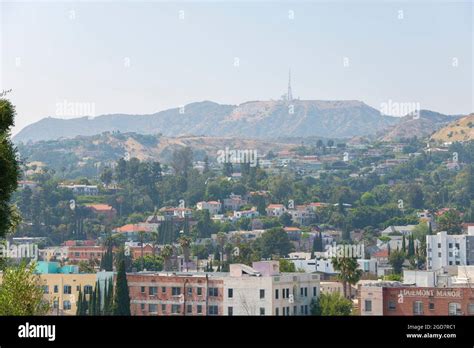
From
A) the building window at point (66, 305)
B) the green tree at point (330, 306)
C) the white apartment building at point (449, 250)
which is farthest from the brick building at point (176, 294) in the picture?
the white apartment building at point (449, 250)

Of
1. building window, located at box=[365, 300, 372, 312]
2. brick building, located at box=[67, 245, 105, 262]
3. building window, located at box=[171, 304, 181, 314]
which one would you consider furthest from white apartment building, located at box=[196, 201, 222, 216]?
building window, located at box=[365, 300, 372, 312]

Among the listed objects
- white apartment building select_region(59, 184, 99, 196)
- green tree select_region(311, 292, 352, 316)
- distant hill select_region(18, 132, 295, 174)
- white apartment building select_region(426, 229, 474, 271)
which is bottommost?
white apartment building select_region(426, 229, 474, 271)

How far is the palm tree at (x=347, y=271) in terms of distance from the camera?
44.0 m

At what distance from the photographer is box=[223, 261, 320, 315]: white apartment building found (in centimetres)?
3616

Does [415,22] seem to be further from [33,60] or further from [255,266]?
[255,266]

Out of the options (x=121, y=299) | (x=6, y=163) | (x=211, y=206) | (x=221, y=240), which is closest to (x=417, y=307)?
(x=121, y=299)

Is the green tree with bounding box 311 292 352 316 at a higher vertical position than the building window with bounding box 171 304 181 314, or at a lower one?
higher

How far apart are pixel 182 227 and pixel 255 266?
48.3 metres

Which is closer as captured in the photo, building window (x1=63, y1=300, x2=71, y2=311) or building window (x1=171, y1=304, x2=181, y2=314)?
building window (x1=171, y1=304, x2=181, y2=314)

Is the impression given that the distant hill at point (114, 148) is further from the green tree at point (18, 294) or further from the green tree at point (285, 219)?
the green tree at point (18, 294)

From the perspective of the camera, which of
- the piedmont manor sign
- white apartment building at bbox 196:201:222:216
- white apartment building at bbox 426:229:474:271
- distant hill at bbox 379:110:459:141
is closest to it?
the piedmont manor sign

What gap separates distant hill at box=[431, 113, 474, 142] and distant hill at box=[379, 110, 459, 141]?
48.1 feet

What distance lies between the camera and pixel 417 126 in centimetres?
16550

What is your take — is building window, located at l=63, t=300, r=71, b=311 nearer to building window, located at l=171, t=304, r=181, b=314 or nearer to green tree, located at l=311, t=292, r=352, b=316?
building window, located at l=171, t=304, r=181, b=314
